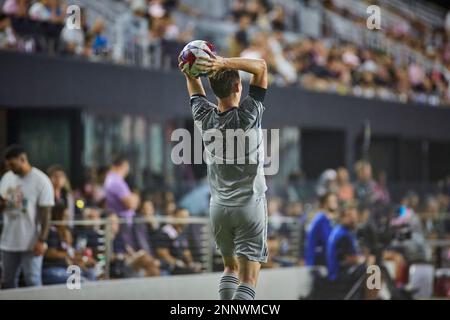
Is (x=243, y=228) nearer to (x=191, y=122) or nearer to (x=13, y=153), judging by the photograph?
(x=13, y=153)

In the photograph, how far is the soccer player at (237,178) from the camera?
6.54 m

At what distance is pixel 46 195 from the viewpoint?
951 centimetres

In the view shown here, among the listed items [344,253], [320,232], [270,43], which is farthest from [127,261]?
[270,43]

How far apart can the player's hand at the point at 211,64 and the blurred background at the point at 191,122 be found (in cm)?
420

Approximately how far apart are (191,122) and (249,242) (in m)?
10.6

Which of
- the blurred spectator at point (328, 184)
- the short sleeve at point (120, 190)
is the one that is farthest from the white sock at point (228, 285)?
the blurred spectator at point (328, 184)

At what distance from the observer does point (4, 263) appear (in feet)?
31.5

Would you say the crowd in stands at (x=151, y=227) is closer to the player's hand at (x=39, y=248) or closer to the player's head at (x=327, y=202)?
the player's head at (x=327, y=202)

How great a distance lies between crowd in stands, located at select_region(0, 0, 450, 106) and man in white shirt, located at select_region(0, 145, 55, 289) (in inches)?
146

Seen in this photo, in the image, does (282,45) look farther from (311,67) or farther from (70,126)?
(70,126)

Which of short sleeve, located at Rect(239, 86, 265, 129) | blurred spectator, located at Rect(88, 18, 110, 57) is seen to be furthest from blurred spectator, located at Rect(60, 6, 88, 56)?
short sleeve, located at Rect(239, 86, 265, 129)

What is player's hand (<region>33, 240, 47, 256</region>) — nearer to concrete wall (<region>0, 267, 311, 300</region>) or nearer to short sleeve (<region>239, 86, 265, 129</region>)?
concrete wall (<region>0, 267, 311, 300</region>)

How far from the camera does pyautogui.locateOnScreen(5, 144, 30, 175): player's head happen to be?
939cm
